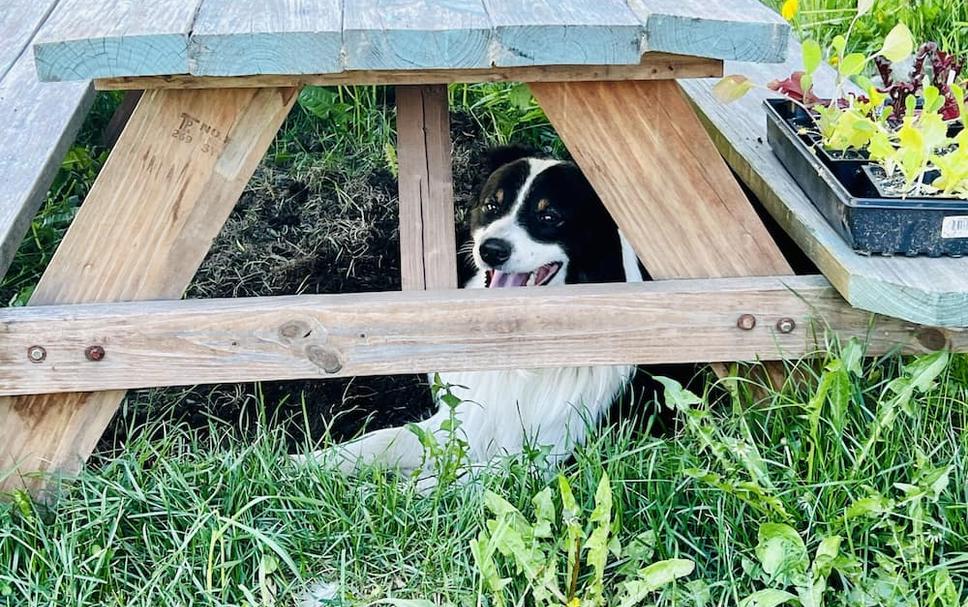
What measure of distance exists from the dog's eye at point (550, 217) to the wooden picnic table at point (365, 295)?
899 millimetres

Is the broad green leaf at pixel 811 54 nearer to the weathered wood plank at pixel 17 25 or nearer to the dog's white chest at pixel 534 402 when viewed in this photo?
the dog's white chest at pixel 534 402

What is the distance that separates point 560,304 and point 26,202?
1121 millimetres

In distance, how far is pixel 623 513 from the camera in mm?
2227

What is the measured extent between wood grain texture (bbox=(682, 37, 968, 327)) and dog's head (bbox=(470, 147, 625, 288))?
0.47 m

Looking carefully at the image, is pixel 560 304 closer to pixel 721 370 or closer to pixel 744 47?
pixel 721 370

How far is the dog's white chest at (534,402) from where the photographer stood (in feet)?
9.54

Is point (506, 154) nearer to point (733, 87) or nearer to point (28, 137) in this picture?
point (733, 87)

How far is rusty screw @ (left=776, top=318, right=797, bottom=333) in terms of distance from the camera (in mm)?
2256

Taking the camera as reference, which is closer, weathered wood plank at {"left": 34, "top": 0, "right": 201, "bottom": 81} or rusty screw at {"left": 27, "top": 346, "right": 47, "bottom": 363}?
weathered wood plank at {"left": 34, "top": 0, "right": 201, "bottom": 81}

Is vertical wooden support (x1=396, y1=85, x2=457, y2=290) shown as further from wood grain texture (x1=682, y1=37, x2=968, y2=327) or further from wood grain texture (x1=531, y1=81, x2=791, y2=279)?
wood grain texture (x1=682, y1=37, x2=968, y2=327)

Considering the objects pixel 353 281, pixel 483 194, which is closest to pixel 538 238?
pixel 483 194

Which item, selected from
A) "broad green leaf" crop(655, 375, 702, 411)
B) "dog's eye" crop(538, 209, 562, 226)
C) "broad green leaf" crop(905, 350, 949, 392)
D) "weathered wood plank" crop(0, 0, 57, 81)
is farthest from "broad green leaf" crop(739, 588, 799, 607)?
"weathered wood plank" crop(0, 0, 57, 81)

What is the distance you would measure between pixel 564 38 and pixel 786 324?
784mm

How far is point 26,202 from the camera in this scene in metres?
2.30
